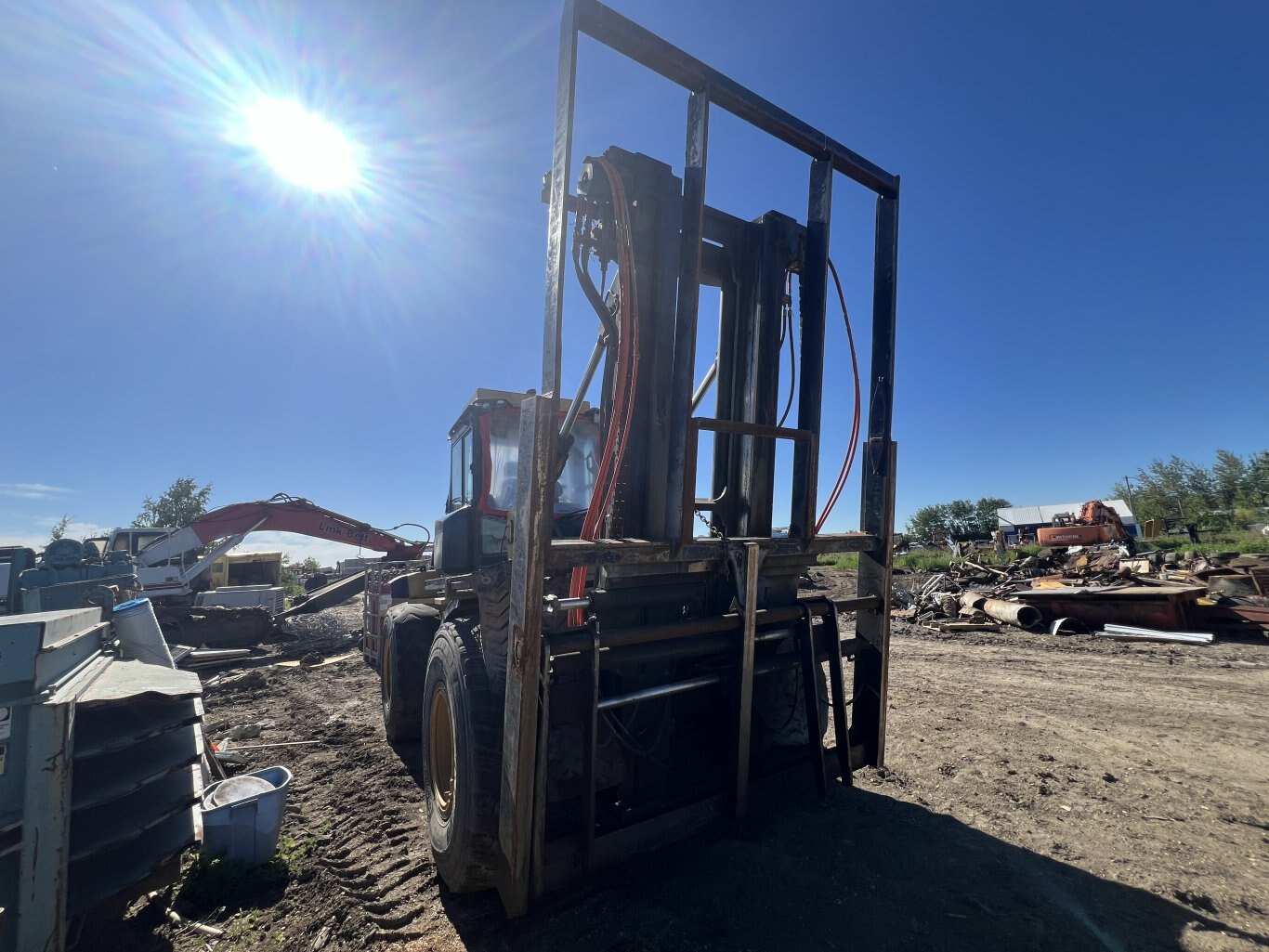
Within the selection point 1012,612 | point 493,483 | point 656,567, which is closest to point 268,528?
point 493,483

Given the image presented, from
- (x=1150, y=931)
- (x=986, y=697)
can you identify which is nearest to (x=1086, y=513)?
(x=986, y=697)

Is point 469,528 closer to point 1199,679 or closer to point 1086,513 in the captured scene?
point 1199,679

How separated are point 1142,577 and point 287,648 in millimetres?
16981

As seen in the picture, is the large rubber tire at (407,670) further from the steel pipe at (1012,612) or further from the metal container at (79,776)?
the steel pipe at (1012,612)

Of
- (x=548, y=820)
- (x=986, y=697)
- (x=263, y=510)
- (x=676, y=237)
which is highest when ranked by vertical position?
(x=676, y=237)

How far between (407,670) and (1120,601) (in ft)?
36.9

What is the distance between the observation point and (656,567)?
9.53 feet

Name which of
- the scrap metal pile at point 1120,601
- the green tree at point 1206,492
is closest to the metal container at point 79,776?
the scrap metal pile at point 1120,601

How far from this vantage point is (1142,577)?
40.5 feet

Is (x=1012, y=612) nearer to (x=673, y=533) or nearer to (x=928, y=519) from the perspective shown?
(x=673, y=533)

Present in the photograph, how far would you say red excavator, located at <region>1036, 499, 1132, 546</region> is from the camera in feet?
69.8

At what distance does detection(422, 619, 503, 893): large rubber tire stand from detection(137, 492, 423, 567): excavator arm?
396 inches

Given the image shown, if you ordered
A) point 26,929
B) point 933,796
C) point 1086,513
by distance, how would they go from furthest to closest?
point 1086,513 → point 933,796 → point 26,929

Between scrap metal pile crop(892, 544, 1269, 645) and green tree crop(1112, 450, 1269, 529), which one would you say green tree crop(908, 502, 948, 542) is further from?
scrap metal pile crop(892, 544, 1269, 645)
